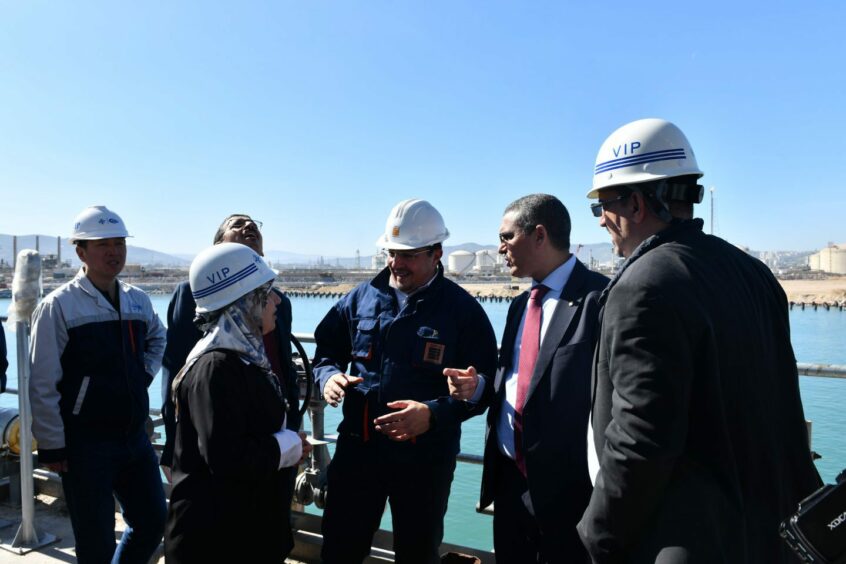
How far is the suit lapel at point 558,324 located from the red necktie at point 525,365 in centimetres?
5

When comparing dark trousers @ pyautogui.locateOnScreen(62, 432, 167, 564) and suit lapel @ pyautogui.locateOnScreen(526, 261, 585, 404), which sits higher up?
suit lapel @ pyautogui.locateOnScreen(526, 261, 585, 404)

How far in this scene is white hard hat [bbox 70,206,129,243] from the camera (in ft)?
10.1

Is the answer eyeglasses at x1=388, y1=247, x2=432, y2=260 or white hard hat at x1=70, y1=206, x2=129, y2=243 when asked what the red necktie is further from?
white hard hat at x1=70, y1=206, x2=129, y2=243

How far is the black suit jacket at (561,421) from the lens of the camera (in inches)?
85.9

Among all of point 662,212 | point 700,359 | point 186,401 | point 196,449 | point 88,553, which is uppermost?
point 662,212

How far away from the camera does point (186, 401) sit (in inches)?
78.7

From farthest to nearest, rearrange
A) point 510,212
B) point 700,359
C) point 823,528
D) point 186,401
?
point 510,212 < point 186,401 < point 700,359 < point 823,528

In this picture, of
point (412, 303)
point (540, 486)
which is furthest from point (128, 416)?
point (540, 486)

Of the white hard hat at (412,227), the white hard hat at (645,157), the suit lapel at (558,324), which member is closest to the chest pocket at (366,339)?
the white hard hat at (412,227)

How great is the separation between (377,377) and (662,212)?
4.72 feet

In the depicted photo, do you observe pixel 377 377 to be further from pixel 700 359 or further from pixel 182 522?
pixel 700 359

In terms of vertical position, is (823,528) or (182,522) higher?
(823,528)

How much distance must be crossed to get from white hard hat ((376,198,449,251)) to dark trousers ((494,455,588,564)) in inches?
38.9

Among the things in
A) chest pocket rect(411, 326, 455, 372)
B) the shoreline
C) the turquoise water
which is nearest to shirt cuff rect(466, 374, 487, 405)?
chest pocket rect(411, 326, 455, 372)
